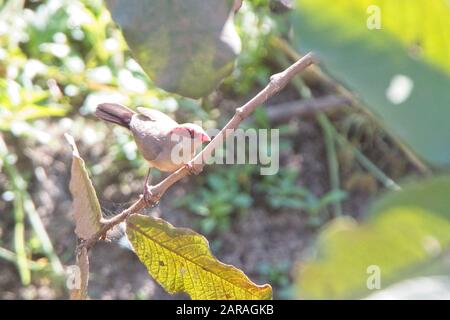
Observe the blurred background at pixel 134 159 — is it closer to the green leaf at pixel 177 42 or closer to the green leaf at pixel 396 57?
the green leaf at pixel 177 42

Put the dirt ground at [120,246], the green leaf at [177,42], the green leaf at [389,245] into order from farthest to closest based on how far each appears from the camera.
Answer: the dirt ground at [120,246]
the green leaf at [177,42]
the green leaf at [389,245]

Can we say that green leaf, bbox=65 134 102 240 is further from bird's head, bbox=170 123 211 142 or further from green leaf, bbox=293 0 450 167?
green leaf, bbox=293 0 450 167

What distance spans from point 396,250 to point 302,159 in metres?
2.23

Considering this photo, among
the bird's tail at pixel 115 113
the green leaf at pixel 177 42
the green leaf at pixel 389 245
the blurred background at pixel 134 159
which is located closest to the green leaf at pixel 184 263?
the green leaf at pixel 177 42

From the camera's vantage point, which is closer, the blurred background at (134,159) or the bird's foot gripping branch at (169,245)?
the bird's foot gripping branch at (169,245)

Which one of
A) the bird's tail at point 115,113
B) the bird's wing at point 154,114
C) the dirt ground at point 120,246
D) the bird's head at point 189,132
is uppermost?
the bird's tail at point 115,113

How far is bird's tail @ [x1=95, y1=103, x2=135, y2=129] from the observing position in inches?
32.0

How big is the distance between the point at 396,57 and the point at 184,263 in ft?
1.22

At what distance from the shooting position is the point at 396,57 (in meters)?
0.26

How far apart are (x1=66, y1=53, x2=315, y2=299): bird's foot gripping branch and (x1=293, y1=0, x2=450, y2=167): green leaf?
300mm

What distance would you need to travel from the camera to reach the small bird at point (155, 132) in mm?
761

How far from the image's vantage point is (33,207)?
2.15 metres

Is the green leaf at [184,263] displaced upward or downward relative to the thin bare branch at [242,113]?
downward

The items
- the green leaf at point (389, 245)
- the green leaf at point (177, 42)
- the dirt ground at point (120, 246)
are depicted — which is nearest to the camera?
the green leaf at point (389, 245)
